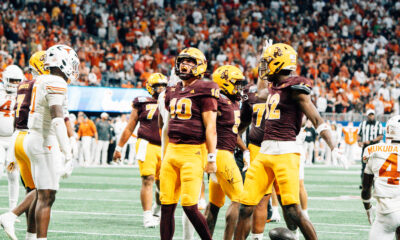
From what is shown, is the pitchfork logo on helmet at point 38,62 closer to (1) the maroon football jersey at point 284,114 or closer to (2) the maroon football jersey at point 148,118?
(2) the maroon football jersey at point 148,118

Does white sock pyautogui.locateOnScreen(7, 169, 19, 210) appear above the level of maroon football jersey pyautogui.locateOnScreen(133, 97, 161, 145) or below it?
→ below

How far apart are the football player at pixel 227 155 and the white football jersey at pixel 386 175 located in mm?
1517

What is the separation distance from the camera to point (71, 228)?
370 inches

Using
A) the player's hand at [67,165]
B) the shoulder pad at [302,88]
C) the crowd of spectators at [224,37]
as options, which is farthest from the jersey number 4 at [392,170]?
the crowd of spectators at [224,37]

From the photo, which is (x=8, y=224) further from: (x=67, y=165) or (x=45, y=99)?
(x=45, y=99)

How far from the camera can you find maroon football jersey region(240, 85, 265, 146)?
8180 millimetres

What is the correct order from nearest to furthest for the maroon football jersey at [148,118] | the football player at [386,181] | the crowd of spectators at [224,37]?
the football player at [386,181] < the maroon football jersey at [148,118] < the crowd of spectators at [224,37]

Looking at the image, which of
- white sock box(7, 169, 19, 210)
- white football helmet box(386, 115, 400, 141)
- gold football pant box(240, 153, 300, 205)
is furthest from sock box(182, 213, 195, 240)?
white sock box(7, 169, 19, 210)

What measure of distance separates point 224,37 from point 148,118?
76.6ft

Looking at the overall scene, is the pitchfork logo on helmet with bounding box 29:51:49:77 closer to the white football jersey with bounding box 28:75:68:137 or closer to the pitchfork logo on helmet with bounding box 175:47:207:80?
the white football jersey with bounding box 28:75:68:137

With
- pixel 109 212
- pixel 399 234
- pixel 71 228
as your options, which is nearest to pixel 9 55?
pixel 109 212

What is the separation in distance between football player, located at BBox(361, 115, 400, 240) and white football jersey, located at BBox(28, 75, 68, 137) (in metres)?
2.90

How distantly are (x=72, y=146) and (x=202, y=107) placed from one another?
4.53ft

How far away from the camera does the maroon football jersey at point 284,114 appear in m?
6.78
